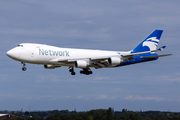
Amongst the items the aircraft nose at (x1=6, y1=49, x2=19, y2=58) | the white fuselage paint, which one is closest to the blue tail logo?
the white fuselage paint

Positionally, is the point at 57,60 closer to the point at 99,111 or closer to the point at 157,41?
the point at 157,41

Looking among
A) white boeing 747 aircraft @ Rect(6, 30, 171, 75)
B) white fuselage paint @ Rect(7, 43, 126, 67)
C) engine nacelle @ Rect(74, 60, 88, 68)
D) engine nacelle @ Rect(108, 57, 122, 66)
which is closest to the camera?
white fuselage paint @ Rect(7, 43, 126, 67)

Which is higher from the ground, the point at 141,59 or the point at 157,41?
the point at 157,41

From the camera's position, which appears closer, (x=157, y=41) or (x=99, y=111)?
(x=157, y=41)

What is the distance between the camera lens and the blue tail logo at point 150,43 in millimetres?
65812

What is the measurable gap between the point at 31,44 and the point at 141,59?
83.6 feet

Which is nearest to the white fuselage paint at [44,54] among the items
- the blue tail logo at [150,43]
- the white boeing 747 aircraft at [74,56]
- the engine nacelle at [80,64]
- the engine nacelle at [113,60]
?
the white boeing 747 aircraft at [74,56]

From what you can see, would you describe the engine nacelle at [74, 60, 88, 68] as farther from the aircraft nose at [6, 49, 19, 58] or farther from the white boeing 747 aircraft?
the aircraft nose at [6, 49, 19, 58]

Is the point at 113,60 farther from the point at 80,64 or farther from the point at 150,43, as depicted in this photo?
the point at 150,43

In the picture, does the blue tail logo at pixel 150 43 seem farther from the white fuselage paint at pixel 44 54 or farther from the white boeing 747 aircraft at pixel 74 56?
the white fuselage paint at pixel 44 54

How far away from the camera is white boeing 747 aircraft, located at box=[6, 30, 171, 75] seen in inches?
2024

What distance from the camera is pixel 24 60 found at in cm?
5128

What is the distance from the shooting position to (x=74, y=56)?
56250mm

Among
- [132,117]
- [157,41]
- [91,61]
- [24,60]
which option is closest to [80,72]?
[91,61]
